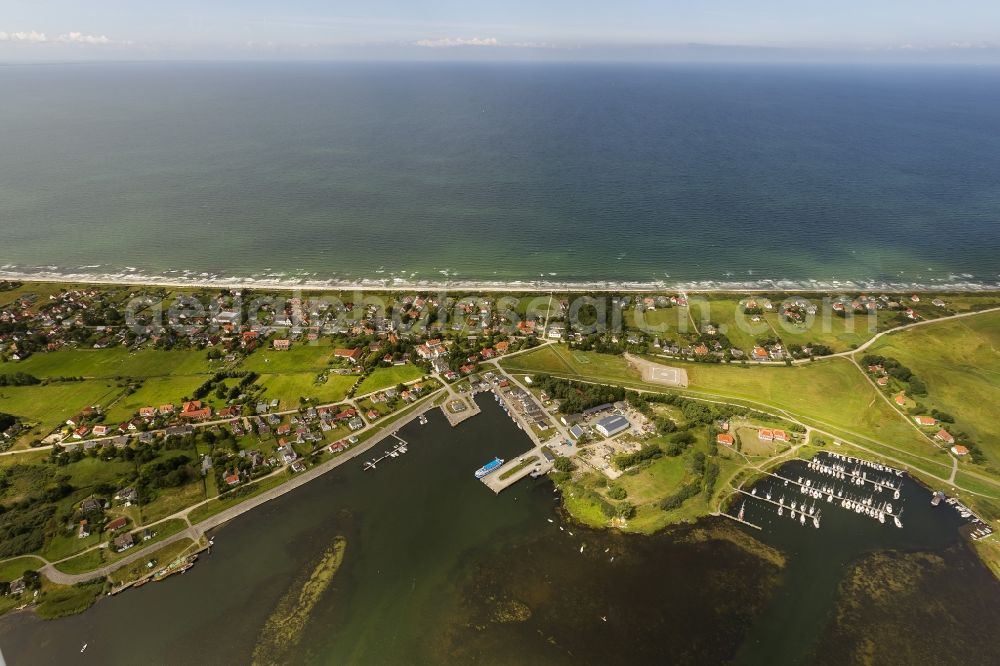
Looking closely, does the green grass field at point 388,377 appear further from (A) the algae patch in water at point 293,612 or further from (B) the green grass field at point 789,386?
(A) the algae patch in water at point 293,612

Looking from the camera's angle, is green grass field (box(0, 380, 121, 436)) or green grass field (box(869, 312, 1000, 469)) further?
green grass field (box(0, 380, 121, 436))

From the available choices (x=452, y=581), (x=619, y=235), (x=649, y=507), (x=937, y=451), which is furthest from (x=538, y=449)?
(x=619, y=235)

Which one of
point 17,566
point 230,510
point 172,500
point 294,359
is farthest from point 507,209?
point 17,566

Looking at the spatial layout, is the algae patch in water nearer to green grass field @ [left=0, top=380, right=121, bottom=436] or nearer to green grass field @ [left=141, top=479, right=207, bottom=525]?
green grass field @ [left=141, top=479, right=207, bottom=525]

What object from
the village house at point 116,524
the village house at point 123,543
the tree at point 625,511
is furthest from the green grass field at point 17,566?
the tree at point 625,511

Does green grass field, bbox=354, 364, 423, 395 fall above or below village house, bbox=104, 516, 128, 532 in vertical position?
above

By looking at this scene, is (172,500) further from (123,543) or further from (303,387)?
(303,387)

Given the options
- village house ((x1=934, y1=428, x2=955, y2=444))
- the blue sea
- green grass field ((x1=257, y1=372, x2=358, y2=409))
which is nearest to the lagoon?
village house ((x1=934, y1=428, x2=955, y2=444))

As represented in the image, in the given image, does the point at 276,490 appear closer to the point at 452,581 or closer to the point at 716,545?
the point at 452,581
